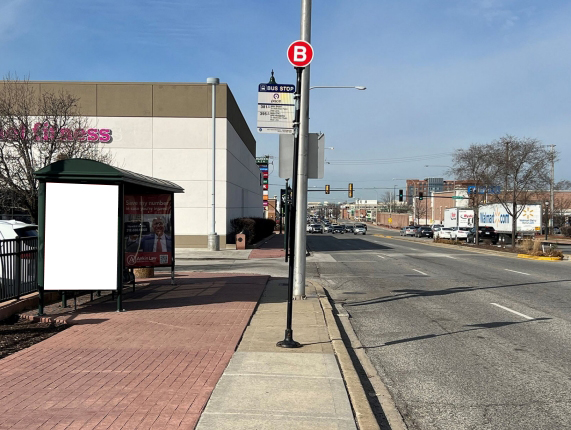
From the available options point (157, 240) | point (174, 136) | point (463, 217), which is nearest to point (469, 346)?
point (157, 240)

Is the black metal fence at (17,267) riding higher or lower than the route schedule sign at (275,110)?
lower

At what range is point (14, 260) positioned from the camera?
10.4 m

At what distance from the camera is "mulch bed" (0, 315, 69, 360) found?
7812 mm

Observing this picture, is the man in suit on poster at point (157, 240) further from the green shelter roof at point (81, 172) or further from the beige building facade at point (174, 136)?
the beige building facade at point (174, 136)

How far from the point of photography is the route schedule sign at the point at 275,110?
11.0 metres

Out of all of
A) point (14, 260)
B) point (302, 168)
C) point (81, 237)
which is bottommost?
point (14, 260)

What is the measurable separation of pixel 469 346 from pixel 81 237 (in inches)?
266

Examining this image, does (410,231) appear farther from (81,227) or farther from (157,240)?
(81,227)

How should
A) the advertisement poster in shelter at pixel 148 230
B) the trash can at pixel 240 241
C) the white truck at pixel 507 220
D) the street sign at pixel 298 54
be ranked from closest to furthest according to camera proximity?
1. the street sign at pixel 298 54
2. the advertisement poster in shelter at pixel 148 230
3. the trash can at pixel 240 241
4. the white truck at pixel 507 220

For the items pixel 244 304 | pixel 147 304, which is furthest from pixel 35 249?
pixel 244 304

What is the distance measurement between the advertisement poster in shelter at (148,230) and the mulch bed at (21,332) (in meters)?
3.87

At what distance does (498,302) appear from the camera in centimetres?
1329

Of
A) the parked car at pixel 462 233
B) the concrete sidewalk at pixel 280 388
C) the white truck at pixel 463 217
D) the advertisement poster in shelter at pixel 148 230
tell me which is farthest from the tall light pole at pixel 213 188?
the white truck at pixel 463 217

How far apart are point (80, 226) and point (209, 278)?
7.26m
